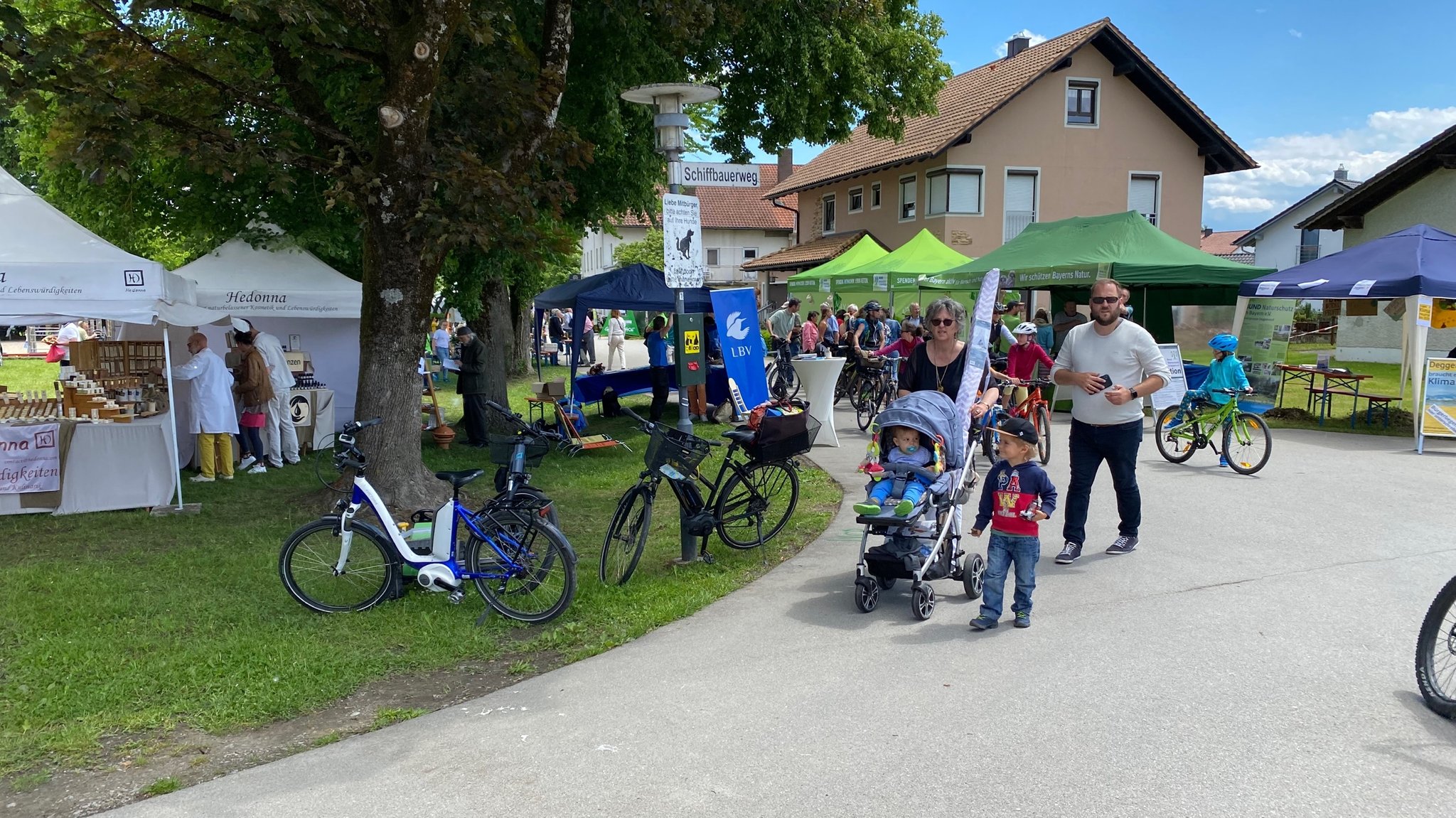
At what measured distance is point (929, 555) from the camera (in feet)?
19.2

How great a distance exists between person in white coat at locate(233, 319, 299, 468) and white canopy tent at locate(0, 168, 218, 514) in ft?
6.96

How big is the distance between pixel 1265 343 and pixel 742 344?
333 inches

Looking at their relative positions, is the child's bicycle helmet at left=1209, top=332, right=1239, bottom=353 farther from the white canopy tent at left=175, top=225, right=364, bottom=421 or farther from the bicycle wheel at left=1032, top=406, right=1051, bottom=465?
the white canopy tent at left=175, top=225, right=364, bottom=421

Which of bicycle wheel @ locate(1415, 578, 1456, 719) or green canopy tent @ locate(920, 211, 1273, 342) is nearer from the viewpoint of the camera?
bicycle wheel @ locate(1415, 578, 1456, 719)

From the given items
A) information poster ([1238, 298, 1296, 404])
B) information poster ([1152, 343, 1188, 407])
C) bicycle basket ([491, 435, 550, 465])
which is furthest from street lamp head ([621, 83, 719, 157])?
information poster ([1238, 298, 1296, 404])

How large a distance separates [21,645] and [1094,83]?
3371 centimetres

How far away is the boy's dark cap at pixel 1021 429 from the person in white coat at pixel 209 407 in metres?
8.98

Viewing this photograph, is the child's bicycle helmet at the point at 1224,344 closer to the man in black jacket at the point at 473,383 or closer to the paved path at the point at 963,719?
the paved path at the point at 963,719

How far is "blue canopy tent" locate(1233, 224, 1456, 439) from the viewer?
1246 cm

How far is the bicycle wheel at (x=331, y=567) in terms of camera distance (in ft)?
20.0

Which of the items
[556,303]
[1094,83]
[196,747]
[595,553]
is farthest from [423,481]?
[1094,83]

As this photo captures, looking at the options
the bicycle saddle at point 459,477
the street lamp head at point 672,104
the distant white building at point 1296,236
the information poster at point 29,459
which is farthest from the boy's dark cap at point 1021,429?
the distant white building at point 1296,236

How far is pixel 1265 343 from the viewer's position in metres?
16.0

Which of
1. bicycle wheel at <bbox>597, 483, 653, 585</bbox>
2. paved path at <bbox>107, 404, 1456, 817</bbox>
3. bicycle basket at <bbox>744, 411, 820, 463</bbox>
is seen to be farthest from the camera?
bicycle basket at <bbox>744, 411, 820, 463</bbox>
